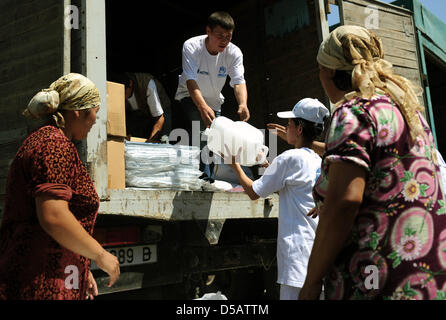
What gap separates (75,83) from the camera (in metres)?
1.79

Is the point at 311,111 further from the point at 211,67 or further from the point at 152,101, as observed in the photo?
the point at 152,101

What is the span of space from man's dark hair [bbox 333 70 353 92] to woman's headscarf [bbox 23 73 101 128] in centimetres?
93

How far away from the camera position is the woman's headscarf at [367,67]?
136 centimetres

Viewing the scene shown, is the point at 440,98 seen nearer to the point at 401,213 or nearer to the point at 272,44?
the point at 272,44

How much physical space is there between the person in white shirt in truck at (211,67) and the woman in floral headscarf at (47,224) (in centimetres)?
168

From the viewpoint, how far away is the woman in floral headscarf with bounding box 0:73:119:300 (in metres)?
1.56

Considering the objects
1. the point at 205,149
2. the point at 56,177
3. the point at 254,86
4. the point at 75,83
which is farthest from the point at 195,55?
the point at 56,177

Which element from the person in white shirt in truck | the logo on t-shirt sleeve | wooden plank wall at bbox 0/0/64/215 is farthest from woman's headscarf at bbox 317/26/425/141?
the logo on t-shirt sleeve

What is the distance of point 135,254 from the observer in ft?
8.91

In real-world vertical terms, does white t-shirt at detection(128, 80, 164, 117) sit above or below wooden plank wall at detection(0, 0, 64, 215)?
above

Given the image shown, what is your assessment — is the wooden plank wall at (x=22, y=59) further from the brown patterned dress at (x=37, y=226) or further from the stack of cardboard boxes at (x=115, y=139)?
the brown patterned dress at (x=37, y=226)

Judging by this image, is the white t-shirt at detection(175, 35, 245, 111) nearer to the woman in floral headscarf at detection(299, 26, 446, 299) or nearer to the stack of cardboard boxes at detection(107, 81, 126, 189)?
the stack of cardboard boxes at detection(107, 81, 126, 189)

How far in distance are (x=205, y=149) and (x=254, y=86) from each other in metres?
1.75
